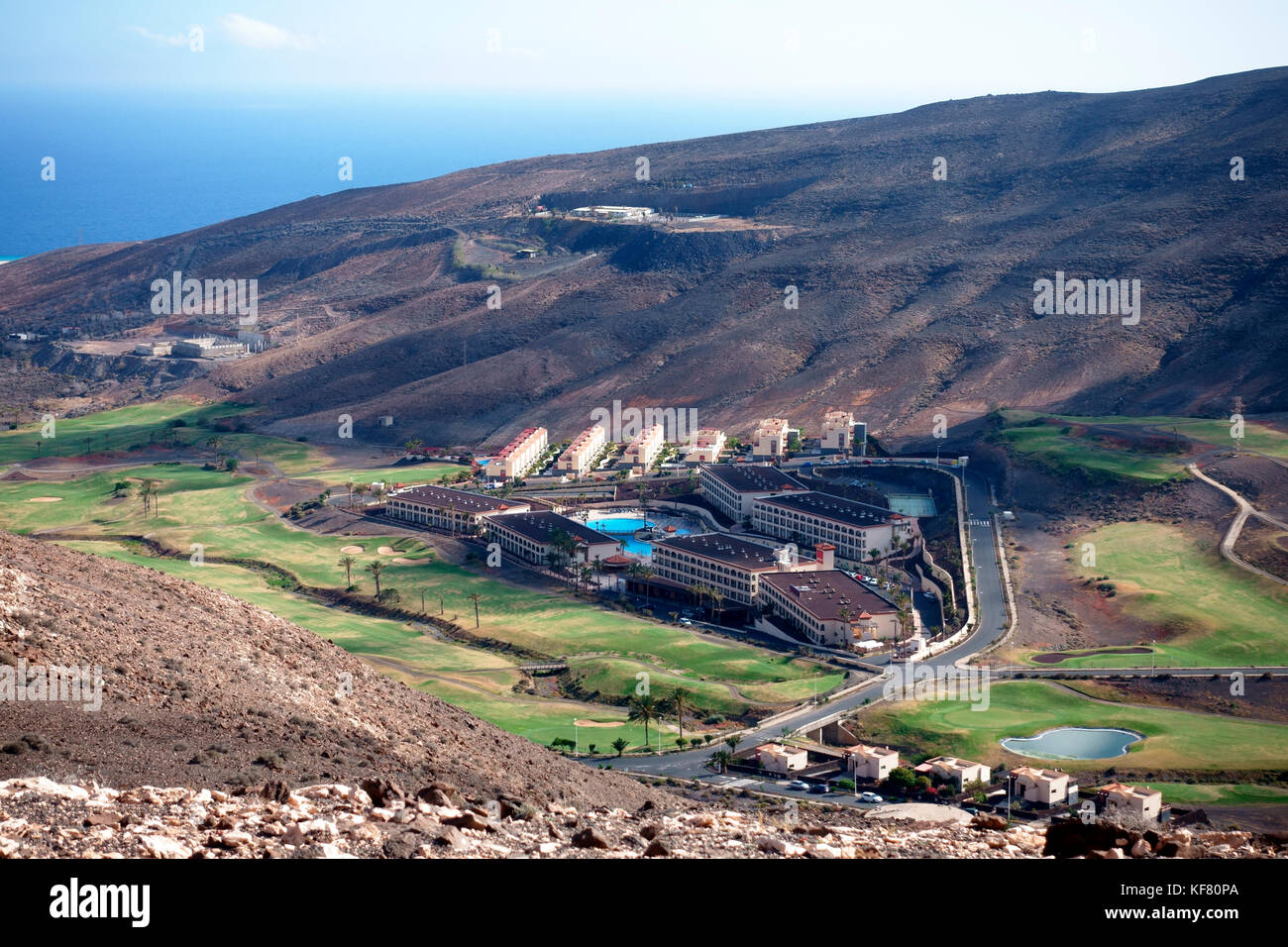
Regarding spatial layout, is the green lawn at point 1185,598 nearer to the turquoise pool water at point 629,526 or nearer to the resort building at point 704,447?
the turquoise pool water at point 629,526

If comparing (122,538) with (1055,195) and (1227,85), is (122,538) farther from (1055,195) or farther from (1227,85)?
(1227,85)

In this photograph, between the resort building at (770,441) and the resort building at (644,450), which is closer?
the resort building at (644,450)

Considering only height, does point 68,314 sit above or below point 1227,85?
below

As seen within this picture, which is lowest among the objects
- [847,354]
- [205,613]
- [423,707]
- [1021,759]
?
[1021,759]

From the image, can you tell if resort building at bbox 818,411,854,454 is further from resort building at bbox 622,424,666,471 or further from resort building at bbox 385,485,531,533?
resort building at bbox 385,485,531,533

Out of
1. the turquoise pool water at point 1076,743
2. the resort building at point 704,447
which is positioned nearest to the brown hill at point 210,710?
the turquoise pool water at point 1076,743
